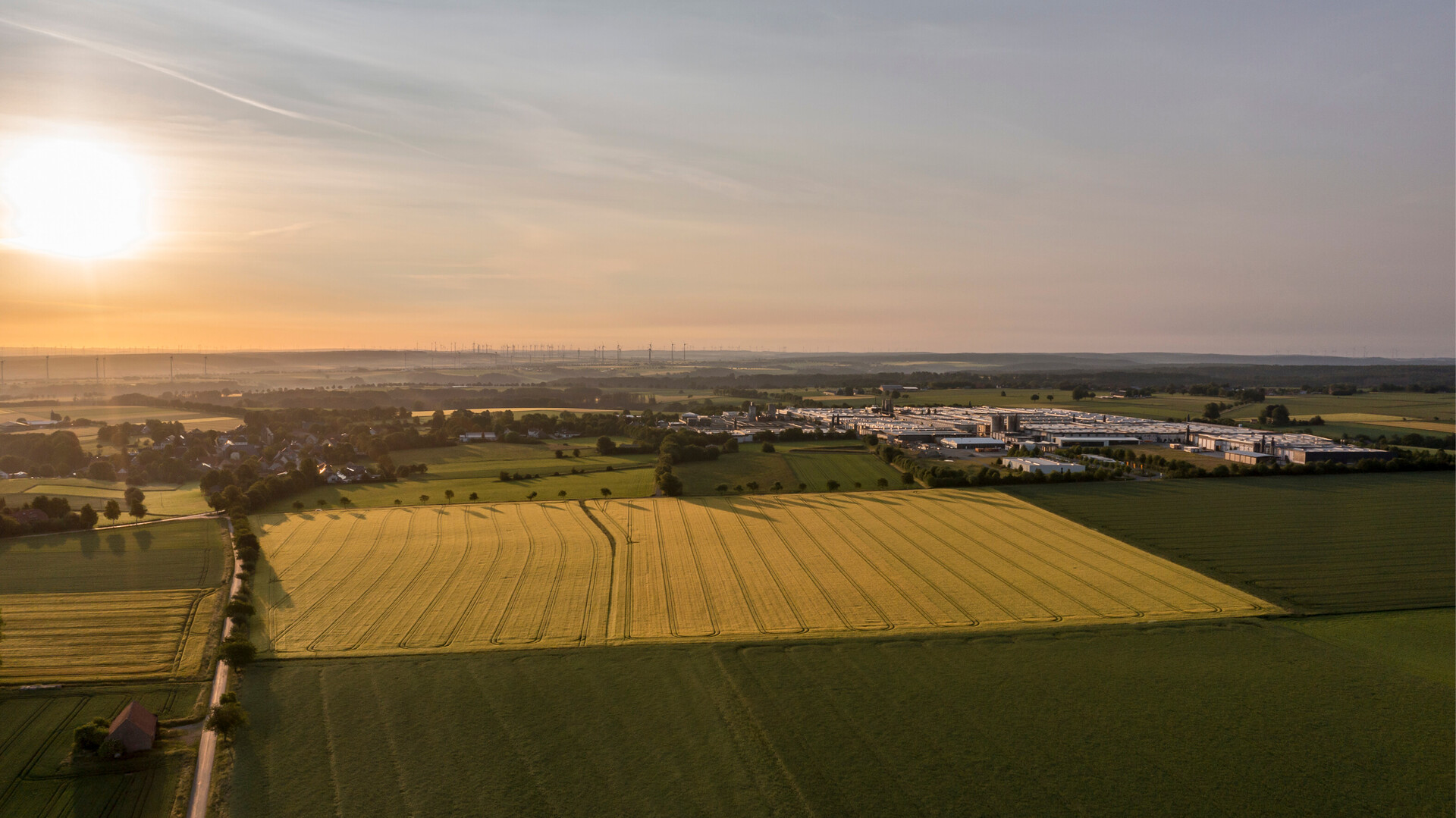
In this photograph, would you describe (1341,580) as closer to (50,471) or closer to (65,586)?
(65,586)

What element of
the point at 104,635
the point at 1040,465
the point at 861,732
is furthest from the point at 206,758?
the point at 1040,465

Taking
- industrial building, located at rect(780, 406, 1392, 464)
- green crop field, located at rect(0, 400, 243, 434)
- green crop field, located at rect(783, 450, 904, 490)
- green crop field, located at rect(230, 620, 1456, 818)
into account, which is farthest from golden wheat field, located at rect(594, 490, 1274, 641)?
green crop field, located at rect(0, 400, 243, 434)

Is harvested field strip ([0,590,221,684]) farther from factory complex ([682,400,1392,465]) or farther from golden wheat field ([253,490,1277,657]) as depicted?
factory complex ([682,400,1392,465])

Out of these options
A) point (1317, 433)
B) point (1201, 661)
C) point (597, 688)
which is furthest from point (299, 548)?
point (1317, 433)

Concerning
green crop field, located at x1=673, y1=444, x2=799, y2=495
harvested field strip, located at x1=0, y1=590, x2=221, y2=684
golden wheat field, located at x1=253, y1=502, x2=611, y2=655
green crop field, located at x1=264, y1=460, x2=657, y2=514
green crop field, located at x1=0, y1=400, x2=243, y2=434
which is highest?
green crop field, located at x1=0, y1=400, x2=243, y2=434

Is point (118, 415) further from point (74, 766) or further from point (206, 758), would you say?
point (206, 758)
